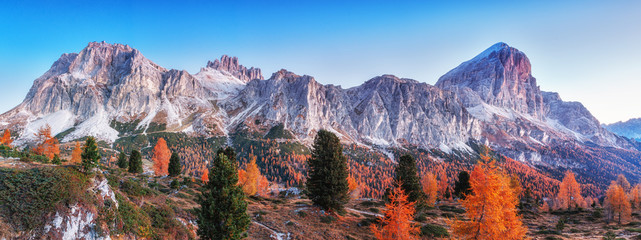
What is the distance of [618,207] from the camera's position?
5050 centimetres

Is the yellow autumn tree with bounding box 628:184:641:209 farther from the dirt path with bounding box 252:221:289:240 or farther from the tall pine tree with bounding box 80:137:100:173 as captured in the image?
the tall pine tree with bounding box 80:137:100:173

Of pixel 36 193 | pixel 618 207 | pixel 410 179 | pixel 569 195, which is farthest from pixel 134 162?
pixel 569 195

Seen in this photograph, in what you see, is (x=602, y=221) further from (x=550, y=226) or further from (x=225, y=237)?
(x=225, y=237)

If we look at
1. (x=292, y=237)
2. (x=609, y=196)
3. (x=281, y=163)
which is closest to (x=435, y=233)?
(x=292, y=237)

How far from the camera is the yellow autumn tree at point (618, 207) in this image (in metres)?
49.8

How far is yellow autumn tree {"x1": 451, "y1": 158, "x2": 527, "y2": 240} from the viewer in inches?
719

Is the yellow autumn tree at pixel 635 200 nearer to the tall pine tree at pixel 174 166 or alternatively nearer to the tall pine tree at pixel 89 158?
the tall pine tree at pixel 89 158

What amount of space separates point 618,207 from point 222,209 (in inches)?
3154

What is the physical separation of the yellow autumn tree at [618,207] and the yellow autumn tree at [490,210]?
5666 cm

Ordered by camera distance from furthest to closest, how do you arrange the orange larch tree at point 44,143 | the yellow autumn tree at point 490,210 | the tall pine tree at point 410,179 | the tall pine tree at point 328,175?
the orange larch tree at point 44,143
the tall pine tree at point 410,179
the tall pine tree at point 328,175
the yellow autumn tree at point 490,210

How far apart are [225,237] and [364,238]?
17.8m

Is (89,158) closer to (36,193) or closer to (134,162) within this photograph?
(36,193)

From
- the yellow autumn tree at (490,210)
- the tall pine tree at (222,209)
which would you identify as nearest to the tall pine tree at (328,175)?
the yellow autumn tree at (490,210)

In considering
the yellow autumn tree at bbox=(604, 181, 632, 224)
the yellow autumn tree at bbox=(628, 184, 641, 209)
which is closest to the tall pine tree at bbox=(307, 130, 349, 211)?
the yellow autumn tree at bbox=(604, 181, 632, 224)
